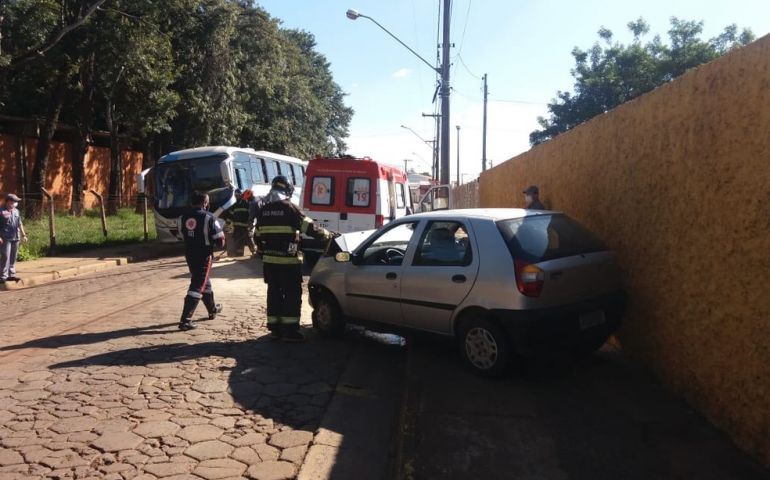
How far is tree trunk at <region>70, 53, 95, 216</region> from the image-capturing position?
20.6 meters

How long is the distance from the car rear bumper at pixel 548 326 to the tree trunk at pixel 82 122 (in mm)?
19811

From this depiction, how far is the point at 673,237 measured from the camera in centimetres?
446

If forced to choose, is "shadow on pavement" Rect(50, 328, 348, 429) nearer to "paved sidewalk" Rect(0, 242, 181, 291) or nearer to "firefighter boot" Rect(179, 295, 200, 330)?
"firefighter boot" Rect(179, 295, 200, 330)

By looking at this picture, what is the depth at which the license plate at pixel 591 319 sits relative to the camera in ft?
15.7

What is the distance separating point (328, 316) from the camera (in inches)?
258

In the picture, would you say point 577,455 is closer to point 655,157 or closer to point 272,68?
point 655,157

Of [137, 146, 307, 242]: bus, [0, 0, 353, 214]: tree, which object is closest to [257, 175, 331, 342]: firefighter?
[137, 146, 307, 242]: bus

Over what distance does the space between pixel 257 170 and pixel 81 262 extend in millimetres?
6195

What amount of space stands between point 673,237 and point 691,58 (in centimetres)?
2827

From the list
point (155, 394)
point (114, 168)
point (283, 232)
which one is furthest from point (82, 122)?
point (155, 394)

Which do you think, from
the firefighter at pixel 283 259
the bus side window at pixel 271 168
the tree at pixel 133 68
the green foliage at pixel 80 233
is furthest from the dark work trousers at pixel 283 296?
the tree at pixel 133 68

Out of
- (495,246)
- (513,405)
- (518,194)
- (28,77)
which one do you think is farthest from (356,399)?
(28,77)

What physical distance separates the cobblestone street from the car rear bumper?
1.60 meters

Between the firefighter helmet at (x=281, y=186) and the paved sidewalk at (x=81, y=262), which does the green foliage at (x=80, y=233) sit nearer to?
the paved sidewalk at (x=81, y=262)
